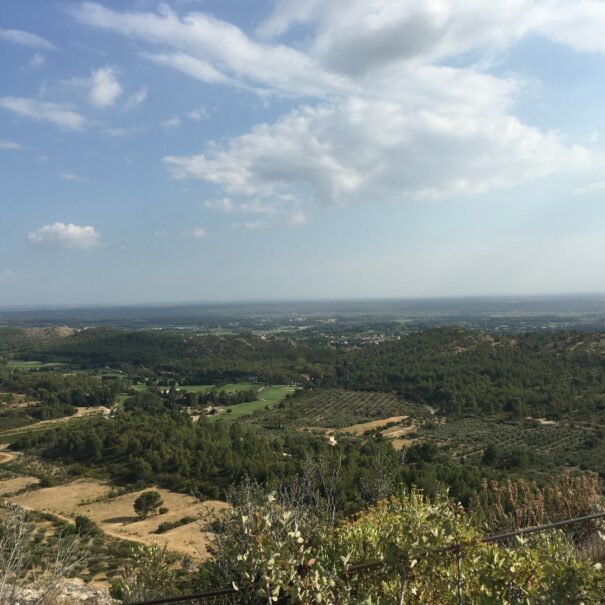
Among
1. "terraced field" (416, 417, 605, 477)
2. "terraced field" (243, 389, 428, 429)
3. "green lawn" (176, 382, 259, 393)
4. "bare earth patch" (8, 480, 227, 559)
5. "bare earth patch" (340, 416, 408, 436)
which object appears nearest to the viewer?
"bare earth patch" (8, 480, 227, 559)

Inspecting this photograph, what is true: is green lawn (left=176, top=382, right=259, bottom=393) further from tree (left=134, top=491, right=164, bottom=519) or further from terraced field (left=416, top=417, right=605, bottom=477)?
tree (left=134, top=491, right=164, bottom=519)

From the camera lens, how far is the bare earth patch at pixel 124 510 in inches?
995

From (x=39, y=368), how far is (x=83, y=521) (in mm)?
102152

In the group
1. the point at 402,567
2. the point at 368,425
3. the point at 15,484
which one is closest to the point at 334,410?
the point at 368,425

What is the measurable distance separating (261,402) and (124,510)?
5141cm

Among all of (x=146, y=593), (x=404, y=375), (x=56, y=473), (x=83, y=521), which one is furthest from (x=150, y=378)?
(x=146, y=593)

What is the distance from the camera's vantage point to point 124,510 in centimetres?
3177

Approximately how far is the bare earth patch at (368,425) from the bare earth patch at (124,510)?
2786cm

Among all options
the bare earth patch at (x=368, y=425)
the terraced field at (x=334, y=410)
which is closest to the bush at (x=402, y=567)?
the bare earth patch at (x=368, y=425)

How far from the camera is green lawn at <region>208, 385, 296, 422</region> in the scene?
73.4 m

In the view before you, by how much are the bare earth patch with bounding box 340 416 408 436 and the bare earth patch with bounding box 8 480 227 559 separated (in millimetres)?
27865

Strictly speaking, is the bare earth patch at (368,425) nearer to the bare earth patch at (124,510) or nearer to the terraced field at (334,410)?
the terraced field at (334,410)

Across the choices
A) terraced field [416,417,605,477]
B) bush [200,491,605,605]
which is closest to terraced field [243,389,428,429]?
terraced field [416,417,605,477]

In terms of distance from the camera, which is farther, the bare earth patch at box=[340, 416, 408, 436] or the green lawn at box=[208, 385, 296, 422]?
the green lawn at box=[208, 385, 296, 422]
